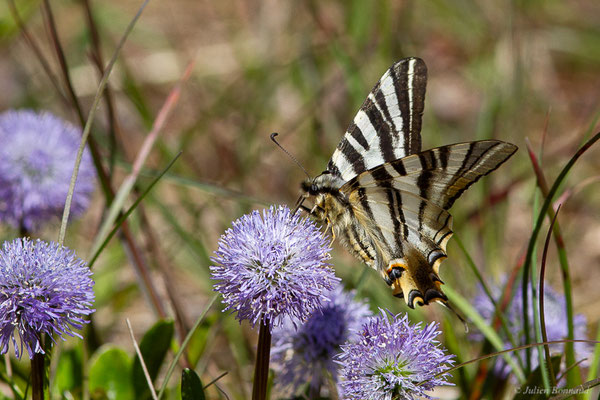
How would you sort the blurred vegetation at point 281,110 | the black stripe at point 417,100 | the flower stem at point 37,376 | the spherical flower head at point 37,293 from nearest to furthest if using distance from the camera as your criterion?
the spherical flower head at point 37,293 < the flower stem at point 37,376 < the black stripe at point 417,100 < the blurred vegetation at point 281,110

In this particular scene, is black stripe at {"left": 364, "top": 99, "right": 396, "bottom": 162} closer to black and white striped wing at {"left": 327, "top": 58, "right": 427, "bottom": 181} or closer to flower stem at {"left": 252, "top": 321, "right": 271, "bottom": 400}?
black and white striped wing at {"left": 327, "top": 58, "right": 427, "bottom": 181}

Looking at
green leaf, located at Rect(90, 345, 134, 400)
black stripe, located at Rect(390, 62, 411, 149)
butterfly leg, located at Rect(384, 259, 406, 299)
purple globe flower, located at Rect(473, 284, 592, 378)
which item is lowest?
green leaf, located at Rect(90, 345, 134, 400)

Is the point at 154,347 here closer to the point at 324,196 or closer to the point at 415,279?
the point at 324,196

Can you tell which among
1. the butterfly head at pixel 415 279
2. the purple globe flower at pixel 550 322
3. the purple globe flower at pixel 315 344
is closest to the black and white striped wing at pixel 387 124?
the butterfly head at pixel 415 279

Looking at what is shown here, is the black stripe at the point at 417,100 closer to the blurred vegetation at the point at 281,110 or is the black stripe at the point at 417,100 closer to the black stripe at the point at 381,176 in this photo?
A: the black stripe at the point at 381,176

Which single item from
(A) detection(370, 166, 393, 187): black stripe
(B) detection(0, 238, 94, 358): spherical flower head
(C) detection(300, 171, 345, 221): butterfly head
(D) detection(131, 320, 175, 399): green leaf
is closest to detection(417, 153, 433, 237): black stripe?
(A) detection(370, 166, 393, 187): black stripe

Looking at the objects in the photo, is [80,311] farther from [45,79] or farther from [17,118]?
[45,79]

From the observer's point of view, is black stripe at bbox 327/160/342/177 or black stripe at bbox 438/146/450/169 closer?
black stripe at bbox 438/146/450/169
